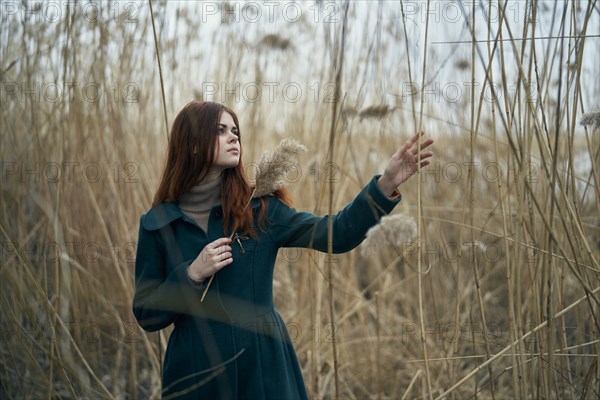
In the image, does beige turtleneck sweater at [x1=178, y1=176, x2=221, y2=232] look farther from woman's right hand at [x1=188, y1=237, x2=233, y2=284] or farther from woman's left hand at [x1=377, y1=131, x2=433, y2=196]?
woman's left hand at [x1=377, y1=131, x2=433, y2=196]

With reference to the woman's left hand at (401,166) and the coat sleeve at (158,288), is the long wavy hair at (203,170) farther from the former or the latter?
the woman's left hand at (401,166)

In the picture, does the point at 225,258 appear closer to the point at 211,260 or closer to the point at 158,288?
the point at 211,260

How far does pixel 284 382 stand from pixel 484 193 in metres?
1.55

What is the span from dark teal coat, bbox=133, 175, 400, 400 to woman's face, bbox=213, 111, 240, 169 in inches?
3.2

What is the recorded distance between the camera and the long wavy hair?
3.37 feet

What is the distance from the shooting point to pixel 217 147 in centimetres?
104

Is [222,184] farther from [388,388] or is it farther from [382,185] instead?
[388,388]

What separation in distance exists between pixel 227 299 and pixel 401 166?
0.37 m

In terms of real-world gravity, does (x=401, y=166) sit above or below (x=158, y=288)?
above

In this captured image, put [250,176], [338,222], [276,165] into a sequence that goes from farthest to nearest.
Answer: [250,176], [338,222], [276,165]

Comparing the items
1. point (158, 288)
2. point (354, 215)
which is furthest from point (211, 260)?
point (354, 215)

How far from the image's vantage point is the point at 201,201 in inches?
42.0

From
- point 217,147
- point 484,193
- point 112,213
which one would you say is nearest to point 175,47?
point 112,213

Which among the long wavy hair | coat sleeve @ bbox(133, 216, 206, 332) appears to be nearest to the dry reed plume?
the long wavy hair
